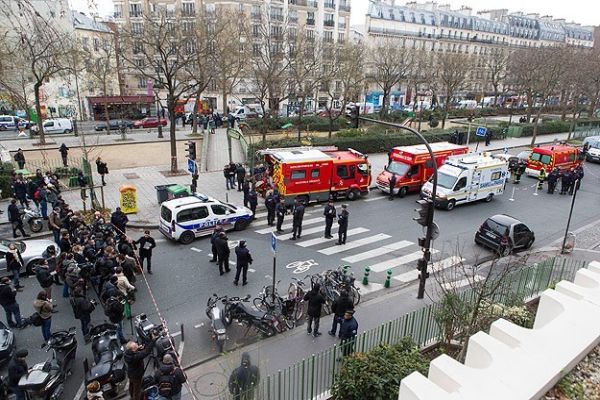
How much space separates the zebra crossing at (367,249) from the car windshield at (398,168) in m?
5.98

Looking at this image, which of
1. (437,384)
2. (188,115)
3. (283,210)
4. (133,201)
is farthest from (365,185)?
(188,115)

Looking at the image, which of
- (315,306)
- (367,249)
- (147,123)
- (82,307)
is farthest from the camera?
(147,123)

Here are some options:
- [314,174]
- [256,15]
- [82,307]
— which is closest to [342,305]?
[82,307]

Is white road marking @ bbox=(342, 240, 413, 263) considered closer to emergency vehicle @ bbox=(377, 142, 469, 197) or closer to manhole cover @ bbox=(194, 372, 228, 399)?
emergency vehicle @ bbox=(377, 142, 469, 197)

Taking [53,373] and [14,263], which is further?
[14,263]

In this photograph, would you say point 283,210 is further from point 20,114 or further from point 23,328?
point 20,114

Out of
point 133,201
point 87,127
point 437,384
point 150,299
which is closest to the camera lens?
point 437,384

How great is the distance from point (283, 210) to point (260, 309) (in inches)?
269

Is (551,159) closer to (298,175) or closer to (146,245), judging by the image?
(298,175)

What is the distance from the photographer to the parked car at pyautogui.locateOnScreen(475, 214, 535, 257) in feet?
53.0

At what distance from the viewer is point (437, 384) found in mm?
4852

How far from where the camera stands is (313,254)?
1583 cm

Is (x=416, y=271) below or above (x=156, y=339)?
below

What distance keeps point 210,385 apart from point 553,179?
23281 millimetres
